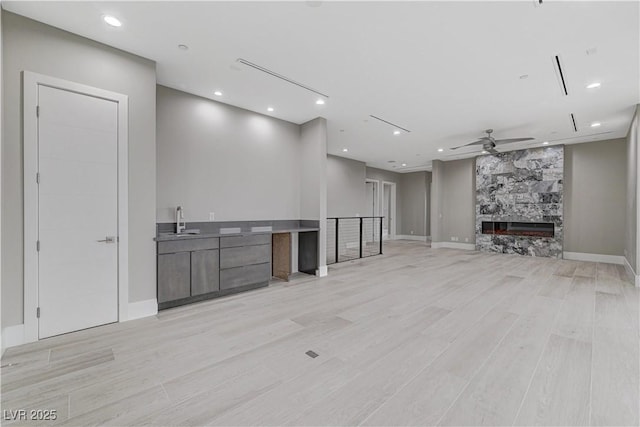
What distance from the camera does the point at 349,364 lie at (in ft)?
7.26

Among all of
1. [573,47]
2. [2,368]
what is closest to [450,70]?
[573,47]

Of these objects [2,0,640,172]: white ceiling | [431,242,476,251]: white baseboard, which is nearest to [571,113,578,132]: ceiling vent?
[2,0,640,172]: white ceiling

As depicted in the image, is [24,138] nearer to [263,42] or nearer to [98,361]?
[98,361]

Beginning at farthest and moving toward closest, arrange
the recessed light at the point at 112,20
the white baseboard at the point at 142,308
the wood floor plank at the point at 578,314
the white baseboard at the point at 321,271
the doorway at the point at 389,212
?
1. the doorway at the point at 389,212
2. the white baseboard at the point at 321,271
3. the white baseboard at the point at 142,308
4. the wood floor plank at the point at 578,314
5. the recessed light at the point at 112,20

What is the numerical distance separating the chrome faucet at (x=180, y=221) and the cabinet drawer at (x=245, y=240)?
65cm

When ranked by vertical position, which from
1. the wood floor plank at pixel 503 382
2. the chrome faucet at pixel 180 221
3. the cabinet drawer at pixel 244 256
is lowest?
the wood floor plank at pixel 503 382

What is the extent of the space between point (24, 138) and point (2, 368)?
79.7 inches

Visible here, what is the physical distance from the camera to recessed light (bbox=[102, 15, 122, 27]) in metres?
2.63

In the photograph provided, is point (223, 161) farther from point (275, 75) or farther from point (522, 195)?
point (522, 195)

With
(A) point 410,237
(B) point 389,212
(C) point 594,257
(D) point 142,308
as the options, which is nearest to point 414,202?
(B) point 389,212

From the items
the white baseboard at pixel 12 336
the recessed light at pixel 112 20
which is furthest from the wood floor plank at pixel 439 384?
the recessed light at pixel 112 20

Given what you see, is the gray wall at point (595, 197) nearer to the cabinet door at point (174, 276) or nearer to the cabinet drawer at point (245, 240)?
the cabinet drawer at point (245, 240)

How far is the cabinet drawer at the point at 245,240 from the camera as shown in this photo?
4.01 metres

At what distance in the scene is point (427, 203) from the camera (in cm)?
1177
